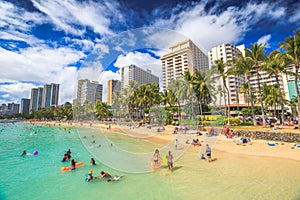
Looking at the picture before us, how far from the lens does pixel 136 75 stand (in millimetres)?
6414

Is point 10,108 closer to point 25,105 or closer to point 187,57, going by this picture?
point 25,105

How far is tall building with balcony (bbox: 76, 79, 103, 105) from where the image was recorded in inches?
207

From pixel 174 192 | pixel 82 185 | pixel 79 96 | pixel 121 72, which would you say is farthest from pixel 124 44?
pixel 82 185

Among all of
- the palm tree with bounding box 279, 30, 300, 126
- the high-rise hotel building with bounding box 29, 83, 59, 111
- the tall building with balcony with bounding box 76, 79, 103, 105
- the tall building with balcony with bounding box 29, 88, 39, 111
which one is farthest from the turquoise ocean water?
the tall building with balcony with bounding box 29, 88, 39, 111

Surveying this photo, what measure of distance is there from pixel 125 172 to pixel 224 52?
2960 inches

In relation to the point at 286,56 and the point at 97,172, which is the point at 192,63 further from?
the point at 286,56

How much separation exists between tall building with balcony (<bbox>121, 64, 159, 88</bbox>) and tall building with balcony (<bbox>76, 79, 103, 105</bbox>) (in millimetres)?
1045

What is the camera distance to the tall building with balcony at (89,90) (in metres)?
5.26

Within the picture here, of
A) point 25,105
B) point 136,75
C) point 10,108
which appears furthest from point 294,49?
point 10,108

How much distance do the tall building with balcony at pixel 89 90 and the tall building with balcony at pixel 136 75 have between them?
1045 mm

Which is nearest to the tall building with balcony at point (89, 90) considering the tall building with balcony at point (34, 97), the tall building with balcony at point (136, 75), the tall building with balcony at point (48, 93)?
the tall building with balcony at point (136, 75)

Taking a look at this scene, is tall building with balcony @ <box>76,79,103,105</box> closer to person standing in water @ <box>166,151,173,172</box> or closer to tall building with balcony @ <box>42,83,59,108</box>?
person standing in water @ <box>166,151,173,172</box>

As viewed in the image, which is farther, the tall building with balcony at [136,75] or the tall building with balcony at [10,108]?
the tall building with balcony at [10,108]

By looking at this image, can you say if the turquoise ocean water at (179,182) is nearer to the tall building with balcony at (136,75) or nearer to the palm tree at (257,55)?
the tall building with balcony at (136,75)
